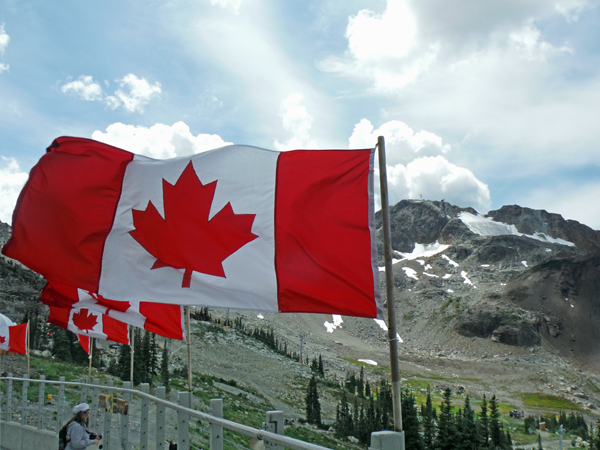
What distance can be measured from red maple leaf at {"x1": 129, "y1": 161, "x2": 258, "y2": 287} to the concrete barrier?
281 inches

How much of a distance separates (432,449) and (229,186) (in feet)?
206

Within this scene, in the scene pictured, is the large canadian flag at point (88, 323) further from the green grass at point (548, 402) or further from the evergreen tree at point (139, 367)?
the green grass at point (548, 402)

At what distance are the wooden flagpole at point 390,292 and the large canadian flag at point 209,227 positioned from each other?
0.43 metres

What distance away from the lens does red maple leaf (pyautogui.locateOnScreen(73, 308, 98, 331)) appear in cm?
1861

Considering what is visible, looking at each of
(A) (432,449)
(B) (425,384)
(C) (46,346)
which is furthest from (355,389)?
(C) (46,346)

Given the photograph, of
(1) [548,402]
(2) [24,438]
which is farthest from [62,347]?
(1) [548,402]

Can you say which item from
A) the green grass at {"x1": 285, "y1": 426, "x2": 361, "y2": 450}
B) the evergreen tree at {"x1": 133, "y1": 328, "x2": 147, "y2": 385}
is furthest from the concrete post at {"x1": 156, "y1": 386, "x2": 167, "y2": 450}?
the evergreen tree at {"x1": 133, "y1": 328, "x2": 147, "y2": 385}

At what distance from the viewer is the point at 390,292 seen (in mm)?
6082

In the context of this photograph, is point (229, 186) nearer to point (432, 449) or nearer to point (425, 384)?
point (432, 449)

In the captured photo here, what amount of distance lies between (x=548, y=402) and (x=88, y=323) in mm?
160674

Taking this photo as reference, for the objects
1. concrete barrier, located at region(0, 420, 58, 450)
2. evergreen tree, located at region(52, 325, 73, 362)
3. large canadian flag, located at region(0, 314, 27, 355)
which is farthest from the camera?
evergreen tree, located at region(52, 325, 73, 362)

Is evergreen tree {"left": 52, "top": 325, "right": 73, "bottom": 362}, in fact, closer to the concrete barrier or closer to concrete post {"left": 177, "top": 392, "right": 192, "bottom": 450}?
the concrete barrier

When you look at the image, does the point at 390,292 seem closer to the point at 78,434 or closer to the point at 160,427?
the point at 160,427

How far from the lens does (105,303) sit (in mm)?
12219
